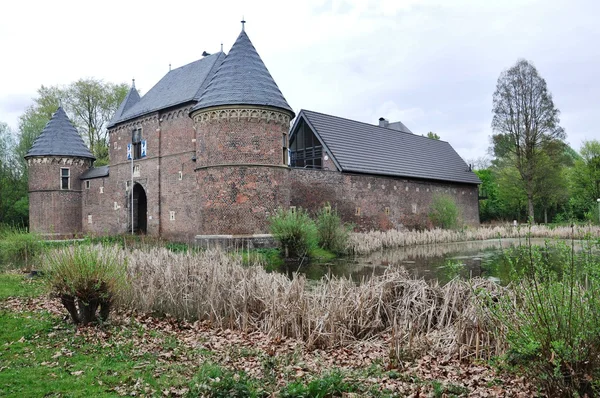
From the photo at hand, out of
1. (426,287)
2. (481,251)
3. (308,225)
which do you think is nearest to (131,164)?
(308,225)

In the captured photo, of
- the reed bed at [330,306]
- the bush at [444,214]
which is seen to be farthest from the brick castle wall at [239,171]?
the bush at [444,214]

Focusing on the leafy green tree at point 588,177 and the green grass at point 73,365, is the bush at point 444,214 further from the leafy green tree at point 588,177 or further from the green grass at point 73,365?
the green grass at point 73,365

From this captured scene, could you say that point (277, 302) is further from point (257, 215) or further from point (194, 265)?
point (257, 215)

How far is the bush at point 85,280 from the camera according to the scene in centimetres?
630

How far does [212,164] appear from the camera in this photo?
1764cm

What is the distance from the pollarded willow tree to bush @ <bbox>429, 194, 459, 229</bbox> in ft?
22.7

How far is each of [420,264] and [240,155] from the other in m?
7.21

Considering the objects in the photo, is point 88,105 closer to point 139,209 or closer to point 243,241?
point 139,209

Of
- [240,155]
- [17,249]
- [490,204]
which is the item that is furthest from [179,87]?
[490,204]

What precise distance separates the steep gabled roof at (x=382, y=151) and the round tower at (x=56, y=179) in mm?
12798

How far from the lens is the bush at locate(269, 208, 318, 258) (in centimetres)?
1570

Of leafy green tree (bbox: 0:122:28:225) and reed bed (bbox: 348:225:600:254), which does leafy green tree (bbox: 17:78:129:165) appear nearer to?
leafy green tree (bbox: 0:122:28:225)

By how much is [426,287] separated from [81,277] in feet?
14.6

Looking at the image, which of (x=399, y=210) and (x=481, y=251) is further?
(x=399, y=210)
